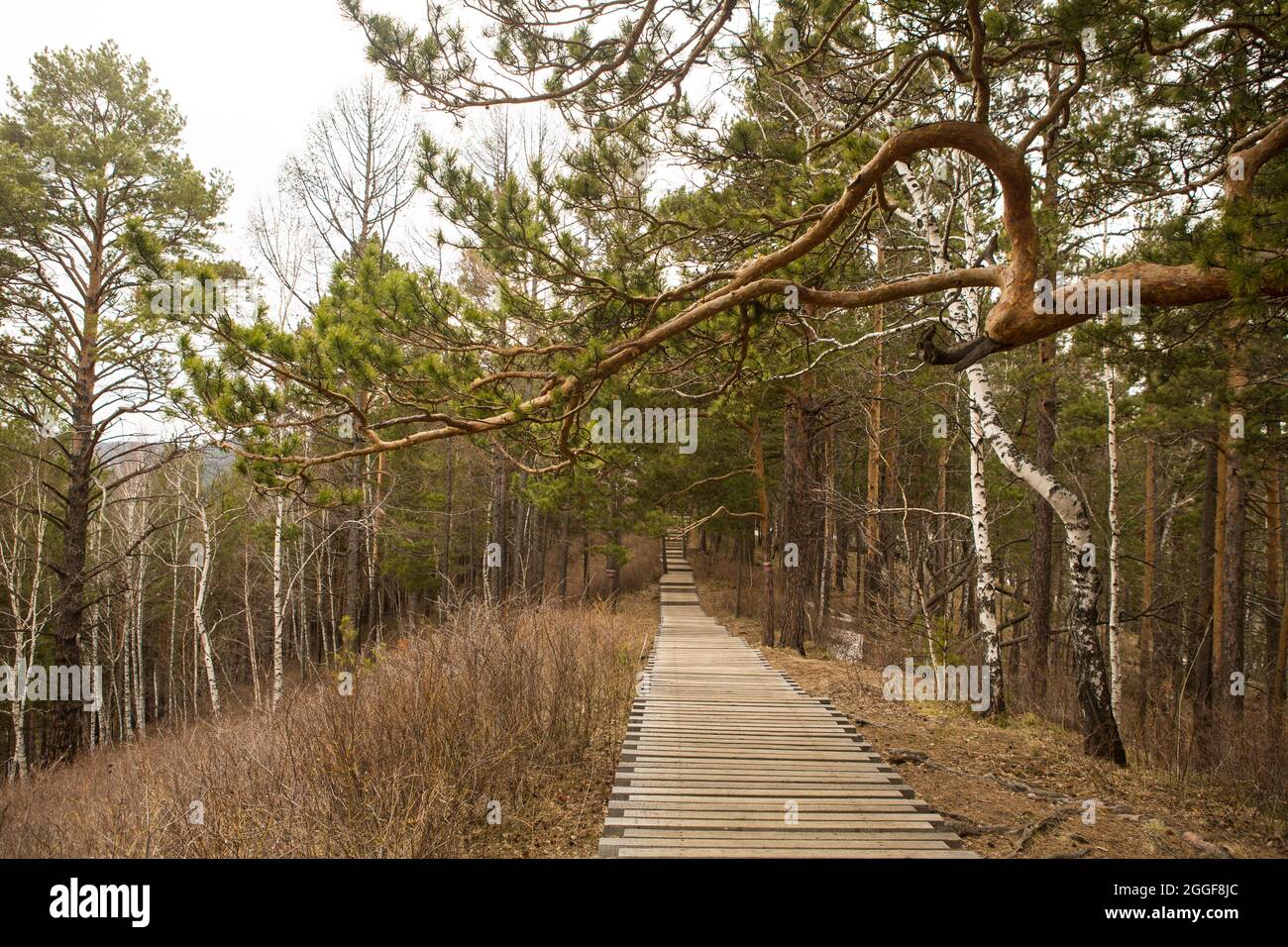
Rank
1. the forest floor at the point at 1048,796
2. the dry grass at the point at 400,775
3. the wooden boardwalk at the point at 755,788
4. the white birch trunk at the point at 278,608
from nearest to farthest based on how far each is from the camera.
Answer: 1. the dry grass at the point at 400,775
2. the wooden boardwalk at the point at 755,788
3. the forest floor at the point at 1048,796
4. the white birch trunk at the point at 278,608

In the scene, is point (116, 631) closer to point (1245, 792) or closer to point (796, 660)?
point (796, 660)

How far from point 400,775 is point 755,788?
7.74 feet

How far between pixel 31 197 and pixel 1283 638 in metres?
20.6

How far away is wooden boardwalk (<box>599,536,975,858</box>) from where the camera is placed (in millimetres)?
3553

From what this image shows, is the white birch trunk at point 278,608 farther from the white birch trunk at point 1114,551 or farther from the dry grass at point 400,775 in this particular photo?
the white birch trunk at point 1114,551

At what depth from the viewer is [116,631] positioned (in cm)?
2064

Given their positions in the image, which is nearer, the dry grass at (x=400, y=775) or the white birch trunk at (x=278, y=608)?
the dry grass at (x=400, y=775)

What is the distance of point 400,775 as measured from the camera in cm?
376

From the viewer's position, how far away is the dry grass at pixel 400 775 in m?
3.41

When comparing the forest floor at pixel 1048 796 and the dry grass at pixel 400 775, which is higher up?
the dry grass at pixel 400 775

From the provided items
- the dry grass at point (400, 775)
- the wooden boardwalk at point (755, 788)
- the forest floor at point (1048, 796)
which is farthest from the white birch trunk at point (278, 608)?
the forest floor at point (1048, 796)

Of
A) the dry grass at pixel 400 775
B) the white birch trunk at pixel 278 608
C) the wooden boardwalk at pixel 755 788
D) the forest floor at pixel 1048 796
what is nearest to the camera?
the dry grass at pixel 400 775

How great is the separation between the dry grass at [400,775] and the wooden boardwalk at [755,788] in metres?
0.50

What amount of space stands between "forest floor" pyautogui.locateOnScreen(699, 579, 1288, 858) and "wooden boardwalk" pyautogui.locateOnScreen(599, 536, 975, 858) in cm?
54
